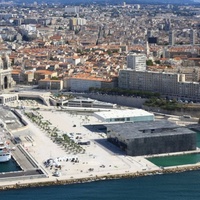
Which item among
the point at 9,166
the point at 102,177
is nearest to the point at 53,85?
the point at 9,166

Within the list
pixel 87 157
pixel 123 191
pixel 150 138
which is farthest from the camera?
pixel 150 138

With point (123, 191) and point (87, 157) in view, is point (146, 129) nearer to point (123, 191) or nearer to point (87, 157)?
point (87, 157)

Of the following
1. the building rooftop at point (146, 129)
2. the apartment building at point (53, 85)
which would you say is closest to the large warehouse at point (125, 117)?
the building rooftop at point (146, 129)

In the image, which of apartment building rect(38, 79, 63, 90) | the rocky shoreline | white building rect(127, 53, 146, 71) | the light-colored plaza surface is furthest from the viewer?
white building rect(127, 53, 146, 71)

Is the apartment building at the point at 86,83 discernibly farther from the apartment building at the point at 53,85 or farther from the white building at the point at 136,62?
the white building at the point at 136,62

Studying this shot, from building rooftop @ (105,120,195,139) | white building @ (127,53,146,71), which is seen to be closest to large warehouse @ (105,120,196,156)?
building rooftop @ (105,120,195,139)

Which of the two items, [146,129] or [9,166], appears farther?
[146,129]

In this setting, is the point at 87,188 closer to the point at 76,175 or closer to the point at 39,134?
the point at 76,175

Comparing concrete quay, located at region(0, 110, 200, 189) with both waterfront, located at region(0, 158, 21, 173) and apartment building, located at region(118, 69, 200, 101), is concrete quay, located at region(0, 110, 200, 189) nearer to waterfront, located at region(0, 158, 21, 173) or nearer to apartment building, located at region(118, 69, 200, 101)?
waterfront, located at region(0, 158, 21, 173)
